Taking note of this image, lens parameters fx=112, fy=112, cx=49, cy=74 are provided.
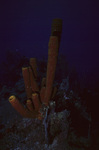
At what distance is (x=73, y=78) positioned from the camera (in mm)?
8141

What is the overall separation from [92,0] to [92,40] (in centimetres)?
2078

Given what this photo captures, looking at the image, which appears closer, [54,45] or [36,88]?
[54,45]

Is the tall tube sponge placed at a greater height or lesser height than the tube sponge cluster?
greater

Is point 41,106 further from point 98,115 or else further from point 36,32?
point 36,32

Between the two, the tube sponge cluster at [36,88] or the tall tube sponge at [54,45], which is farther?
the tube sponge cluster at [36,88]

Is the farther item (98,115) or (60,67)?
(60,67)

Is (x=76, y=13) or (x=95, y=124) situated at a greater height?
(x=76, y=13)

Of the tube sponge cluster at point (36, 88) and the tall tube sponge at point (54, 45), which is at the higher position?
the tall tube sponge at point (54, 45)

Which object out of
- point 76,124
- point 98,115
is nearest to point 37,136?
point 76,124

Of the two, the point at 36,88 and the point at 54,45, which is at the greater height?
the point at 54,45

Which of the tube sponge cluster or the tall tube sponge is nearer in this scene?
the tall tube sponge

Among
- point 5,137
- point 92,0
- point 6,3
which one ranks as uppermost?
point 92,0

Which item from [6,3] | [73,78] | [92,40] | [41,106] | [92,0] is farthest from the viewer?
[92,40]

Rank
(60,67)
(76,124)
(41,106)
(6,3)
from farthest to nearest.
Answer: (6,3)
(60,67)
(76,124)
(41,106)
